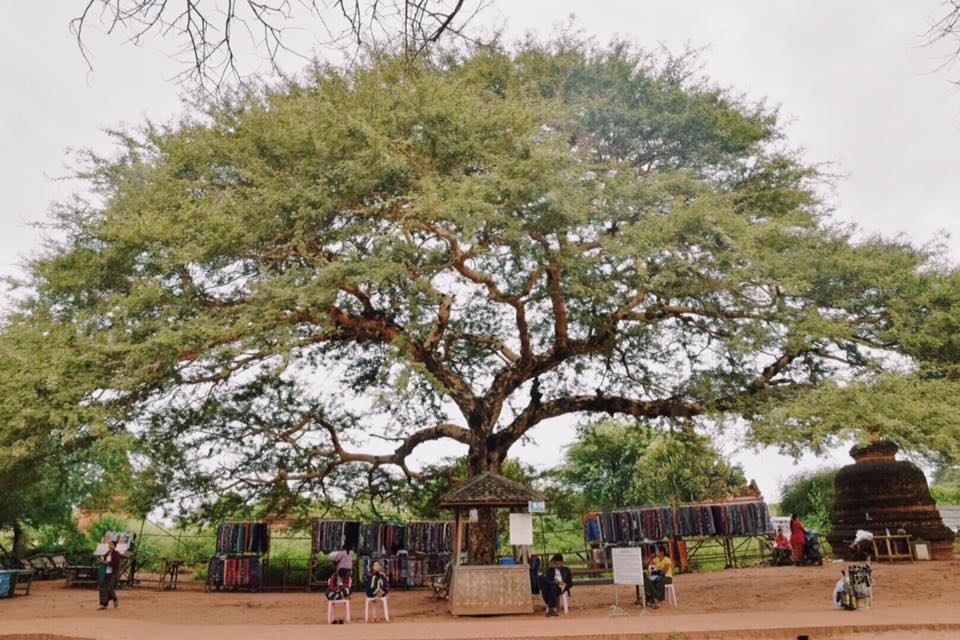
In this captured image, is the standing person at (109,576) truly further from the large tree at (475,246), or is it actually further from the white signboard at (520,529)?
the white signboard at (520,529)

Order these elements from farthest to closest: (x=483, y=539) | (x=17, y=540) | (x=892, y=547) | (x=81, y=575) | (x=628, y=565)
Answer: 1. (x=17, y=540)
2. (x=81, y=575)
3. (x=892, y=547)
4. (x=483, y=539)
5. (x=628, y=565)

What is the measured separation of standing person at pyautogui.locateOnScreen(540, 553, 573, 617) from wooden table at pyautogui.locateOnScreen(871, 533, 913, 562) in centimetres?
1055

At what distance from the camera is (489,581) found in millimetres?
11023

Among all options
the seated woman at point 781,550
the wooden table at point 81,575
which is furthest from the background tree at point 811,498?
the wooden table at point 81,575

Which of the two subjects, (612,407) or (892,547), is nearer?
(612,407)

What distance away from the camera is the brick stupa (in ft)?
57.5

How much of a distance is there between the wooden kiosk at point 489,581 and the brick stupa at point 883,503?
11.9 meters

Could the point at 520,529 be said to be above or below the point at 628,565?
above

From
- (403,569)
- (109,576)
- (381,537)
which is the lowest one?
(403,569)

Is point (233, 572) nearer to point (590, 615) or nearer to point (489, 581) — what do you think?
point (489, 581)

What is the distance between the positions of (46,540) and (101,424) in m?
21.5

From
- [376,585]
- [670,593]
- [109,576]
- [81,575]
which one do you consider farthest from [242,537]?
[670,593]

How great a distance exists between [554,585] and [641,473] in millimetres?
24199

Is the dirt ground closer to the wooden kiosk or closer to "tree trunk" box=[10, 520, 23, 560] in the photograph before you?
the wooden kiosk
